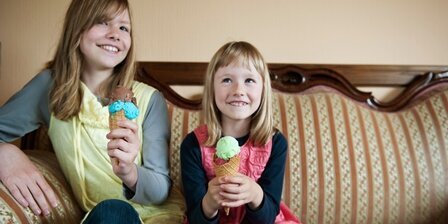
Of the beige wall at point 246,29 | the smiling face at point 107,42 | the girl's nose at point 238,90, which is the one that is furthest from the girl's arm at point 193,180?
the beige wall at point 246,29

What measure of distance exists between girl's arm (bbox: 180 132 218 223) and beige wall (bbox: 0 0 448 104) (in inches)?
26.4

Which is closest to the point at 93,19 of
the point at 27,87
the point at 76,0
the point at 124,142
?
the point at 76,0

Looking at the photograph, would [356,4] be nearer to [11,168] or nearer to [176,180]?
[176,180]

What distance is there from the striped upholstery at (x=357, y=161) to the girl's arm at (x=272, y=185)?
1.03 feet

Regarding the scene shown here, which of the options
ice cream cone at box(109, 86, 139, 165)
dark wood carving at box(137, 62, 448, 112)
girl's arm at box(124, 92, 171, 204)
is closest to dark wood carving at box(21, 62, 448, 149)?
dark wood carving at box(137, 62, 448, 112)

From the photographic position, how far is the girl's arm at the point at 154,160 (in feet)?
3.79

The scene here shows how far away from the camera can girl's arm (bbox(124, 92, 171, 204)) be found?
1156mm

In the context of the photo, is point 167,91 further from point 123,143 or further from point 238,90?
point 123,143

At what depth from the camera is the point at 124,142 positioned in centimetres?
97

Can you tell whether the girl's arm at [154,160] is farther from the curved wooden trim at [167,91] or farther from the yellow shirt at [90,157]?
the curved wooden trim at [167,91]

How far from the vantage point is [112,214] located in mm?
975

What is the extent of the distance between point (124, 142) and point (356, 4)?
1.36 meters

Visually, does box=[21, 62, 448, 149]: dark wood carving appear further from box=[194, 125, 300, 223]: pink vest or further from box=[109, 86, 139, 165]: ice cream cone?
box=[109, 86, 139, 165]: ice cream cone

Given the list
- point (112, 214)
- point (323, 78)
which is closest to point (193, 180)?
point (112, 214)
